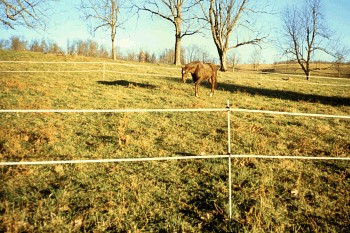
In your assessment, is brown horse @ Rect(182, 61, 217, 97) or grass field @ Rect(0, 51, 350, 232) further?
brown horse @ Rect(182, 61, 217, 97)

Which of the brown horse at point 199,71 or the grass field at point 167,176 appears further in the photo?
the brown horse at point 199,71

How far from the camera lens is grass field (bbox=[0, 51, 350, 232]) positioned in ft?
12.6

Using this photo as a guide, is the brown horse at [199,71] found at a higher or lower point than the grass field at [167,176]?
higher

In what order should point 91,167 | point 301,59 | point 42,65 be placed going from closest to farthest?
point 91,167, point 42,65, point 301,59

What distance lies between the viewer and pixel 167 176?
201 inches

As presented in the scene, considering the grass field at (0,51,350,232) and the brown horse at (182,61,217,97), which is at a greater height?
the brown horse at (182,61,217,97)

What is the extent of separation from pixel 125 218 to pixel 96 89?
10.7 meters

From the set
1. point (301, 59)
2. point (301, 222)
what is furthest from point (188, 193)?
point (301, 59)

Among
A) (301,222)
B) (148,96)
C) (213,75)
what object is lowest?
(301,222)

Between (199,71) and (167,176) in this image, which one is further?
(199,71)

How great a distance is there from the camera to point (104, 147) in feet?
20.2

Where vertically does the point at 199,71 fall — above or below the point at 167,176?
above

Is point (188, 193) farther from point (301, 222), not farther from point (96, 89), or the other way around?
point (96, 89)

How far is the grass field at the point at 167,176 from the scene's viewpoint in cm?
384
